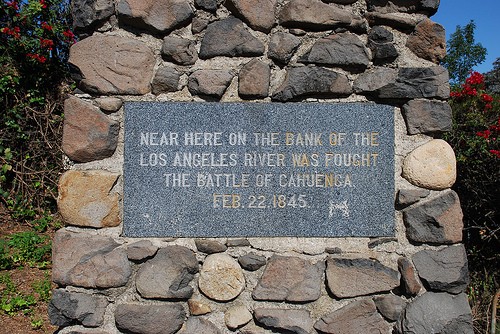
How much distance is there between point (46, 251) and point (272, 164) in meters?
2.98

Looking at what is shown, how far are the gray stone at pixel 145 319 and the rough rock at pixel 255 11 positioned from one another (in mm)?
1501

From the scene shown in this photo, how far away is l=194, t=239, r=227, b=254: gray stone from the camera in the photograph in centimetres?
214

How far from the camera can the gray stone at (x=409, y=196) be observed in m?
2.16

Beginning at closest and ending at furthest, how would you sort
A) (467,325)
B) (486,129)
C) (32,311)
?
1. (467,325)
2. (32,311)
3. (486,129)

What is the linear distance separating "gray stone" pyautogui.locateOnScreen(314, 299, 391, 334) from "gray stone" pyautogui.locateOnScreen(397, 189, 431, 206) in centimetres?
54

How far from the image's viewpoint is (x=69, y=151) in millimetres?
2127

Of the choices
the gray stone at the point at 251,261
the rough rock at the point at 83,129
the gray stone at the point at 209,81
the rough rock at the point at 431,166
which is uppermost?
the gray stone at the point at 209,81

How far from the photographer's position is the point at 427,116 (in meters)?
2.18

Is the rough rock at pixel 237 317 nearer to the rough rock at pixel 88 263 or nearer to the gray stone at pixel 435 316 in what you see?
the rough rock at pixel 88 263

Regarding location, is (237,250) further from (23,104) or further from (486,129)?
(23,104)

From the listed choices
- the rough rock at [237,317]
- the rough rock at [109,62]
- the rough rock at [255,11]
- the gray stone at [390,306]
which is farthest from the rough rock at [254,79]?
the gray stone at [390,306]

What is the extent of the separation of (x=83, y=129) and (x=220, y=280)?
1006 mm

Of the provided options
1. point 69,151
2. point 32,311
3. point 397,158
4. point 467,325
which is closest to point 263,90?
point 397,158

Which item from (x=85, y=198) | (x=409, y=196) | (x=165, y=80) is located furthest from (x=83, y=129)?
(x=409, y=196)
